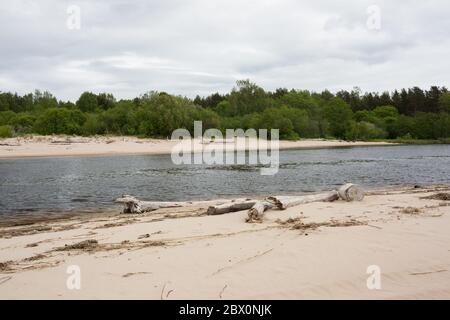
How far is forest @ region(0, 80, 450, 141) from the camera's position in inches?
2862

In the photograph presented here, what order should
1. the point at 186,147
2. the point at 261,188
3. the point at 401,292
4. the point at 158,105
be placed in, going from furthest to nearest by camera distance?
the point at 158,105, the point at 186,147, the point at 261,188, the point at 401,292

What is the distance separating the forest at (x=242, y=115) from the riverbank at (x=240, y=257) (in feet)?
195

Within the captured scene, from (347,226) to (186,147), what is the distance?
52.5 meters

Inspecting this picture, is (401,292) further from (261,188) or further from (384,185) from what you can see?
(384,185)

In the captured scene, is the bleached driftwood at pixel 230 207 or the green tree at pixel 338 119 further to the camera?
the green tree at pixel 338 119

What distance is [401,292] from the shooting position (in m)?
5.44

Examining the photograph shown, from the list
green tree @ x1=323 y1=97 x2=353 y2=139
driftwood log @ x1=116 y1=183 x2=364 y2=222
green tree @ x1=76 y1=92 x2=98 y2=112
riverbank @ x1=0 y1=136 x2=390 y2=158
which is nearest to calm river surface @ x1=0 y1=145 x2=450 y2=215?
driftwood log @ x1=116 y1=183 x2=364 y2=222

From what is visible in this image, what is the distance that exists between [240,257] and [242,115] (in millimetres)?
95993

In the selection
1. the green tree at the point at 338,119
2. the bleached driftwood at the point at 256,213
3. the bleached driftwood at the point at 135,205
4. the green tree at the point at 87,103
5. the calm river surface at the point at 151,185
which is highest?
the green tree at the point at 87,103

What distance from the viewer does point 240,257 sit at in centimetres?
693

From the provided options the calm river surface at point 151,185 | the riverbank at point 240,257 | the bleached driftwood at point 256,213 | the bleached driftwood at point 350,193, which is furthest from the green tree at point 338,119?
the bleached driftwood at point 256,213

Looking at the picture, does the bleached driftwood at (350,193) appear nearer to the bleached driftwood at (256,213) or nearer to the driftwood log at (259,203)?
the driftwood log at (259,203)

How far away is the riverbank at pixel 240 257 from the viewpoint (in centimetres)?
559
